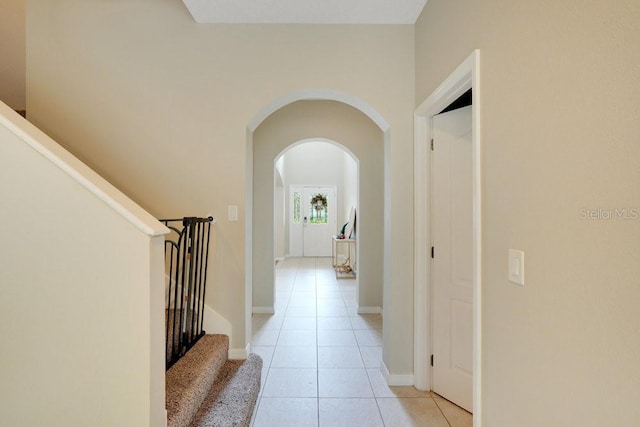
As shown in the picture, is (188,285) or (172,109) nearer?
(188,285)

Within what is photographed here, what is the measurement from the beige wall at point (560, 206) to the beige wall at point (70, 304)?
143cm

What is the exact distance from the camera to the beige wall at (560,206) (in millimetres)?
790

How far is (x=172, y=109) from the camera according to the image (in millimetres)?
2424

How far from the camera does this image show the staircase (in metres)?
1.60

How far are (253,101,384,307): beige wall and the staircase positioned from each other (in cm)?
182

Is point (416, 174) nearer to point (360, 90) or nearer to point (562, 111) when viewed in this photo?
point (360, 90)

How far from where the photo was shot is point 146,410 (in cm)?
121

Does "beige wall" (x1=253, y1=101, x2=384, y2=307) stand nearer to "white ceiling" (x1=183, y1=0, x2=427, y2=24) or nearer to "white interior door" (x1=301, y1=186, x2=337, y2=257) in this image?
"white ceiling" (x1=183, y1=0, x2=427, y2=24)

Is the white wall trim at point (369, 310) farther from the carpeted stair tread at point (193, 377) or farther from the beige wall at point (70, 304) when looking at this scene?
the beige wall at point (70, 304)

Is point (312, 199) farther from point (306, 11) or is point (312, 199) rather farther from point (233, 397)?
point (233, 397)

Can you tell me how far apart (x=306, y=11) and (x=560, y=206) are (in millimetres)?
2170

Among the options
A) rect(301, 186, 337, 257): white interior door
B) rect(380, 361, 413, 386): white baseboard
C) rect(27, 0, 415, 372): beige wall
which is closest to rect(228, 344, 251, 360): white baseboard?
rect(27, 0, 415, 372): beige wall

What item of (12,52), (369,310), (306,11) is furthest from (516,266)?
(12,52)

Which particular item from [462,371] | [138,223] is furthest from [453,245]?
[138,223]
